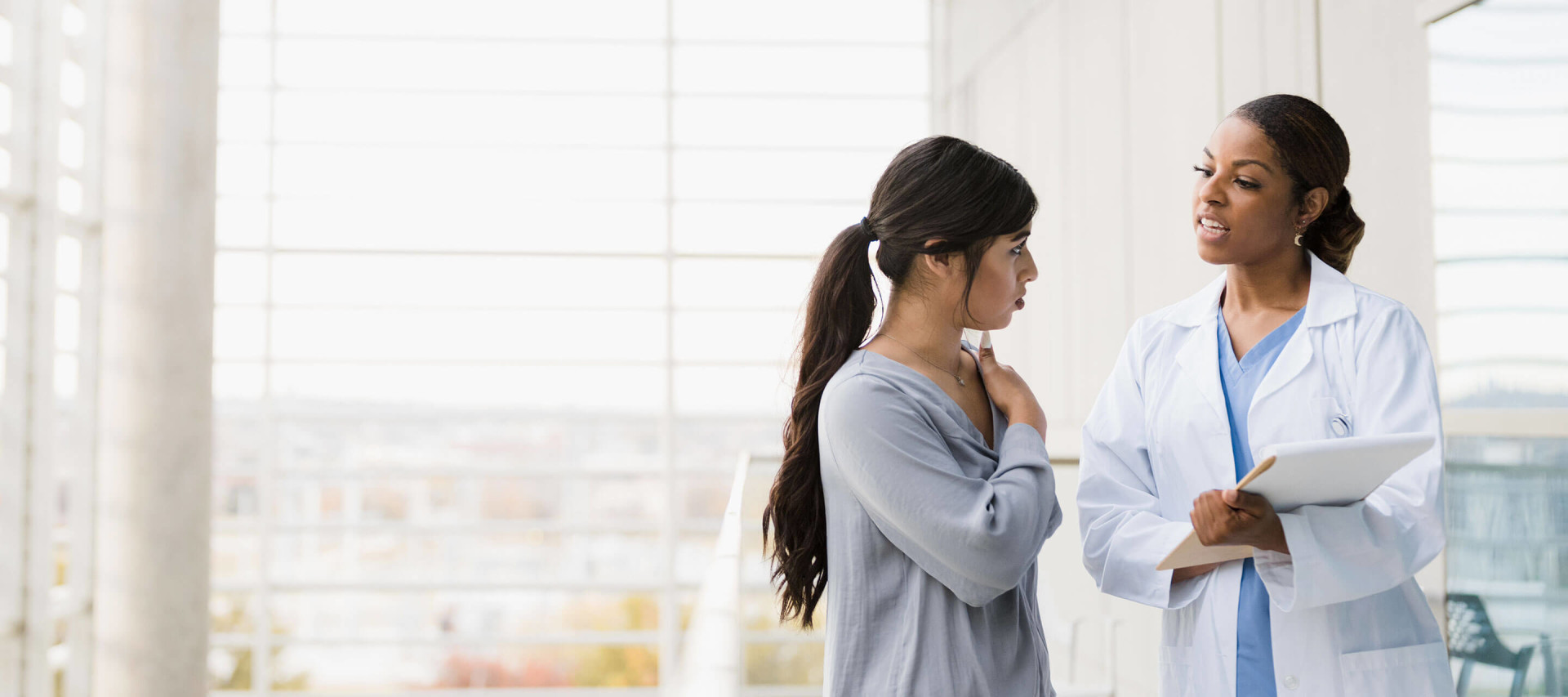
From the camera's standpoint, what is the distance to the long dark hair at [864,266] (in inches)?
51.8

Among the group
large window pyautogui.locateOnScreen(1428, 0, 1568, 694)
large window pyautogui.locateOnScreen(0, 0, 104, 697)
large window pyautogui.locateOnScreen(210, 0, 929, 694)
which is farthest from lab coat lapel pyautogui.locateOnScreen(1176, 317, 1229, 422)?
large window pyautogui.locateOnScreen(0, 0, 104, 697)

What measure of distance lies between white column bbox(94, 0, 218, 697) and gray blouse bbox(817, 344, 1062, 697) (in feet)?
14.9

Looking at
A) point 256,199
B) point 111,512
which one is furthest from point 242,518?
point 256,199

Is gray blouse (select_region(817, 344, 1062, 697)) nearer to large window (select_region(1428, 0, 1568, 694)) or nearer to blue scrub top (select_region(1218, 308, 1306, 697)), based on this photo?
blue scrub top (select_region(1218, 308, 1306, 697))

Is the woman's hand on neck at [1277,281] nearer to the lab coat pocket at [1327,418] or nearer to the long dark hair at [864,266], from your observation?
the lab coat pocket at [1327,418]

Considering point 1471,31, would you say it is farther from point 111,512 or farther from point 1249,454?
point 111,512

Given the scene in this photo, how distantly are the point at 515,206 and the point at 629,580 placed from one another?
241cm

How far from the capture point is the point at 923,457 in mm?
1231

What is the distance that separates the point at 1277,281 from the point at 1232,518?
0.53 meters

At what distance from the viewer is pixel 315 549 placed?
5945 mm

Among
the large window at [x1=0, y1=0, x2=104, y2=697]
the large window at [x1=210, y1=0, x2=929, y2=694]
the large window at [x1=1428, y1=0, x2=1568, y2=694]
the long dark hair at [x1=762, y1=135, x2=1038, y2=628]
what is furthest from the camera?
the large window at [x1=210, y1=0, x2=929, y2=694]

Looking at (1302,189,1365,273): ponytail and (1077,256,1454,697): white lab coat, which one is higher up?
(1302,189,1365,273): ponytail

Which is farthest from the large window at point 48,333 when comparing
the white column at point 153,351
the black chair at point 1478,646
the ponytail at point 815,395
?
the black chair at point 1478,646

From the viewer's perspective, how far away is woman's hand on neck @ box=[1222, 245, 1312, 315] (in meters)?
1.61
